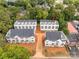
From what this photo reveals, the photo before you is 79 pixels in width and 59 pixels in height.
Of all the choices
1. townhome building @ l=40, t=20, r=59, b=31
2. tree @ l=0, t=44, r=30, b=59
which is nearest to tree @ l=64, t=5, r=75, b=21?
townhome building @ l=40, t=20, r=59, b=31

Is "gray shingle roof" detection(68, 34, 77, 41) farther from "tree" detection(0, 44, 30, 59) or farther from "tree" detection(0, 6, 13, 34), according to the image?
"tree" detection(0, 6, 13, 34)

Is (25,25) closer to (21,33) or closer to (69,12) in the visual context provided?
(21,33)

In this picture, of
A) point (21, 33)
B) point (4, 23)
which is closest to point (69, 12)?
point (21, 33)

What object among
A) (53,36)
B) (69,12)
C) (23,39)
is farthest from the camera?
(69,12)

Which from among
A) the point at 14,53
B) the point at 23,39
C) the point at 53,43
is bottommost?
the point at 53,43

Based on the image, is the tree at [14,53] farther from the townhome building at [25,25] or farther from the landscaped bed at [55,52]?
the townhome building at [25,25]

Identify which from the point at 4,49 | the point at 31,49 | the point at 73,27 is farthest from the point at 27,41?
the point at 73,27

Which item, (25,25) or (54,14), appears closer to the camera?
(25,25)
